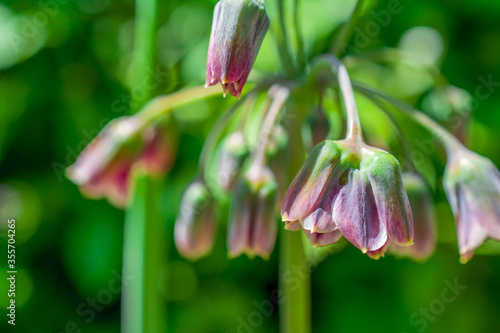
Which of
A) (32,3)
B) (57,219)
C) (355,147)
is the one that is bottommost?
(57,219)

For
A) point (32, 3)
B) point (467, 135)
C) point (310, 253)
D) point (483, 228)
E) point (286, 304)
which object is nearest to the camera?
point (483, 228)

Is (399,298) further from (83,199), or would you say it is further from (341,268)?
(83,199)

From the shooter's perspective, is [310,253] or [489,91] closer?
[310,253]

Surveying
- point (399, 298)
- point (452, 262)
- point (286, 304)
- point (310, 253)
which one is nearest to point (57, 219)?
point (310, 253)

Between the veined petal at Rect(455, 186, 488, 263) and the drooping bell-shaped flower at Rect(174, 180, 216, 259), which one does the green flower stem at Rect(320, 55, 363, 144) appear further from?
the drooping bell-shaped flower at Rect(174, 180, 216, 259)

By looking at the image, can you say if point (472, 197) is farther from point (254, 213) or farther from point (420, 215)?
point (254, 213)

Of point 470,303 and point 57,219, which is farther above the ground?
point 57,219

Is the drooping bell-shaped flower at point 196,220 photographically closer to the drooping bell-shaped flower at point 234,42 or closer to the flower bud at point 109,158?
the flower bud at point 109,158
